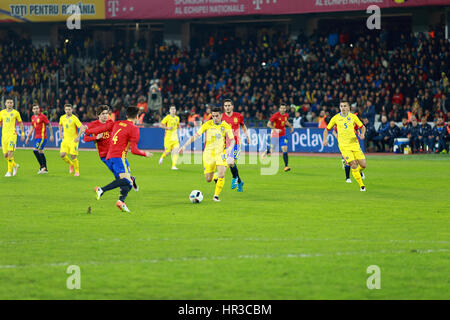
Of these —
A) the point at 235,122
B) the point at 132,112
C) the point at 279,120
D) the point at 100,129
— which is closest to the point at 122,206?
the point at 132,112

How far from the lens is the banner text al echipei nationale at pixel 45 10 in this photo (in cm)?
4484

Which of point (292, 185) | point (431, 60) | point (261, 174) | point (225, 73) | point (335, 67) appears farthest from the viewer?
point (225, 73)

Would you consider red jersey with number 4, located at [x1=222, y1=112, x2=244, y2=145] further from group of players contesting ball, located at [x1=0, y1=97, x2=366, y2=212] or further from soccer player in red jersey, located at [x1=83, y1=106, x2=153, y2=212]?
soccer player in red jersey, located at [x1=83, y1=106, x2=153, y2=212]

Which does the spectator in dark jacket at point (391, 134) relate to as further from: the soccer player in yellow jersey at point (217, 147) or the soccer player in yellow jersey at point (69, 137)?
the soccer player in yellow jersey at point (217, 147)

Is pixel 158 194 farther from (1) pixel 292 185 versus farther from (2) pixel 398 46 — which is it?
(2) pixel 398 46

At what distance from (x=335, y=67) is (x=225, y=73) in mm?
6588

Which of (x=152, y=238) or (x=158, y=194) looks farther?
(x=158, y=194)

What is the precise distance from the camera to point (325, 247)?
10750mm

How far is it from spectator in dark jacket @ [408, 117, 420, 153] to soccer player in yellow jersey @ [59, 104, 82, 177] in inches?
600

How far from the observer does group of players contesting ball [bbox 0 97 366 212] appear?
14953 mm

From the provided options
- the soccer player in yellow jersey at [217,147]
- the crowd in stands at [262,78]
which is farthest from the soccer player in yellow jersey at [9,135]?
the crowd in stands at [262,78]
